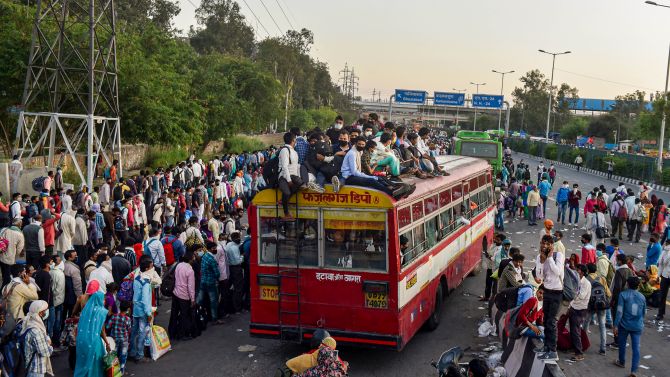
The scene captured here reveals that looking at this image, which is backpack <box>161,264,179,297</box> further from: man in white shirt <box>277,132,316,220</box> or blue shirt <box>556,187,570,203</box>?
blue shirt <box>556,187,570,203</box>

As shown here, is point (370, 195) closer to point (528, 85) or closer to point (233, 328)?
point (233, 328)

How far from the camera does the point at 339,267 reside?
8.97 meters

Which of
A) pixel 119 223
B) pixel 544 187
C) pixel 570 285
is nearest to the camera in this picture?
pixel 570 285

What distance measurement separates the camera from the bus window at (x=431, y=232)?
1030cm

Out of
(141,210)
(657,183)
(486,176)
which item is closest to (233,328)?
(141,210)

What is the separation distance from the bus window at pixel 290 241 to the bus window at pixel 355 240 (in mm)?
187

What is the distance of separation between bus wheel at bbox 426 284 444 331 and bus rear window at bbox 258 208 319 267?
2.90 metres

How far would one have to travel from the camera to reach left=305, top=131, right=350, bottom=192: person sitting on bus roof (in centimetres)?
954

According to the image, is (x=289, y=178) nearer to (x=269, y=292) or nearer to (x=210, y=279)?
(x=269, y=292)

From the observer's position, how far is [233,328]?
37.0 ft

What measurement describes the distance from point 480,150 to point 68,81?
17.5 m

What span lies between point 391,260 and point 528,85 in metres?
105

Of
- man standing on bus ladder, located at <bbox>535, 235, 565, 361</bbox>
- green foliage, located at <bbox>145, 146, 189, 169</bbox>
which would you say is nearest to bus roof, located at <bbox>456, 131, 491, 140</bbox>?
green foliage, located at <bbox>145, 146, 189, 169</bbox>

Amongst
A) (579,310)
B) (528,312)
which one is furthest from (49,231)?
(579,310)
